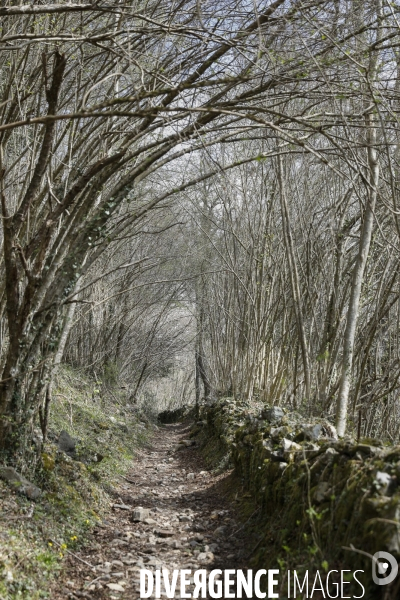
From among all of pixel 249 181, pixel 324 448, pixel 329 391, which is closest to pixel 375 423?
pixel 329 391

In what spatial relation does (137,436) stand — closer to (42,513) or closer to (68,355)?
(68,355)

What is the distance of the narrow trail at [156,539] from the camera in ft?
10.5

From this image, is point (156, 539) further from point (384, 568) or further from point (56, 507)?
point (384, 568)

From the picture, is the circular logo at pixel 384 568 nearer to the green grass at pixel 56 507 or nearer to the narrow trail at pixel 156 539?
the narrow trail at pixel 156 539

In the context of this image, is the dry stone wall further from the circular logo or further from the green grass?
the green grass

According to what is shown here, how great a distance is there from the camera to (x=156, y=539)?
399 cm

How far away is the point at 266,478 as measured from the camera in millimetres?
3904

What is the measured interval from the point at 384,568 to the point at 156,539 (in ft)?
7.65

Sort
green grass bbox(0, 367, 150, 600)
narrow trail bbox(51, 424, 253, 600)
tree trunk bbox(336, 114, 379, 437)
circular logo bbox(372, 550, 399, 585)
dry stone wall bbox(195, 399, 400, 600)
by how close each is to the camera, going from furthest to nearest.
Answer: tree trunk bbox(336, 114, 379, 437) < narrow trail bbox(51, 424, 253, 600) < green grass bbox(0, 367, 150, 600) < dry stone wall bbox(195, 399, 400, 600) < circular logo bbox(372, 550, 399, 585)

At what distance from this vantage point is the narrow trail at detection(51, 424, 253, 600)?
10.5 ft

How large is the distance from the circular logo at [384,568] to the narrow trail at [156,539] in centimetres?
140

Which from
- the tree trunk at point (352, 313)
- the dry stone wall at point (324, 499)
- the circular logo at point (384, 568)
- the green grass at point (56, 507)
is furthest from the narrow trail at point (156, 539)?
the circular logo at point (384, 568)

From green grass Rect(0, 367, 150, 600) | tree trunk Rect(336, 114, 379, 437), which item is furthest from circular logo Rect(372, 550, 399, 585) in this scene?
tree trunk Rect(336, 114, 379, 437)

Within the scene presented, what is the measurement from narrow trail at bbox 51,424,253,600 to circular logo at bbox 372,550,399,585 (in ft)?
4.60
